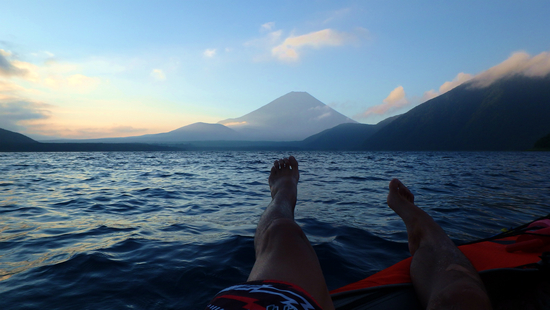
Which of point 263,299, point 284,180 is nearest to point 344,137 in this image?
point 284,180

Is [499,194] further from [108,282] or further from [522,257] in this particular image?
[108,282]

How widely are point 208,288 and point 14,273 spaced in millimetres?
1464

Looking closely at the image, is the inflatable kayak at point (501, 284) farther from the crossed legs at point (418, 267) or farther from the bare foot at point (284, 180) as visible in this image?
the bare foot at point (284, 180)

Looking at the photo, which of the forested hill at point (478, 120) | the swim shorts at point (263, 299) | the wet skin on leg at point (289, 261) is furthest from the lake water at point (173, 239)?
the forested hill at point (478, 120)

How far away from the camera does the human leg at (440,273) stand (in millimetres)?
1054

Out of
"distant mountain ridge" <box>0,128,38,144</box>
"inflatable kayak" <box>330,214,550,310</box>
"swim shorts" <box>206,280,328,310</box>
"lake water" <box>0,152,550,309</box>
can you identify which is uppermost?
"distant mountain ridge" <box>0,128,38,144</box>

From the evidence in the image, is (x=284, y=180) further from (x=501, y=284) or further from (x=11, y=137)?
(x=11, y=137)

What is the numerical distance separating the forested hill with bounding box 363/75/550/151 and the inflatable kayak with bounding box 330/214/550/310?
10282cm

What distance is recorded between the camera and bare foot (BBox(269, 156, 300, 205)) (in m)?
2.57

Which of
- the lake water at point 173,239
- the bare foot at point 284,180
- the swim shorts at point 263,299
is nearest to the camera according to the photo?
the swim shorts at point 263,299

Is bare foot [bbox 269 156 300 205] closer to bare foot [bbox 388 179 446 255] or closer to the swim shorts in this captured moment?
bare foot [bbox 388 179 446 255]

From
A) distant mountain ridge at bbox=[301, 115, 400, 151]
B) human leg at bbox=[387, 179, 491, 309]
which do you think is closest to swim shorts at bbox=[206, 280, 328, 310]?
human leg at bbox=[387, 179, 491, 309]

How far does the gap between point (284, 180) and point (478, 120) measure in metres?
124

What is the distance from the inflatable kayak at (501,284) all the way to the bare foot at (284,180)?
1175 mm
